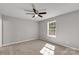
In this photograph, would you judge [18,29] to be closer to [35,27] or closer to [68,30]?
[35,27]

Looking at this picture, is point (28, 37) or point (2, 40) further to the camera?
point (28, 37)

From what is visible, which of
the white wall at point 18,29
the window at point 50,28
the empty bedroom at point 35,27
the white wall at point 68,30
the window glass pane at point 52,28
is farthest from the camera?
the window at point 50,28

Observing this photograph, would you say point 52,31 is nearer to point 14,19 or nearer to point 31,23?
point 31,23

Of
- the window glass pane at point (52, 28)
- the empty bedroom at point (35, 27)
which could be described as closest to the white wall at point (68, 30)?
the empty bedroom at point (35, 27)

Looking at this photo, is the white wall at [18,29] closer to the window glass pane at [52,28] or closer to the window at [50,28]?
the window at [50,28]

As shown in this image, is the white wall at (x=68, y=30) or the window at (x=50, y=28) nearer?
the white wall at (x=68, y=30)

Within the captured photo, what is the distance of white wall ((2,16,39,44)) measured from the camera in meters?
4.14

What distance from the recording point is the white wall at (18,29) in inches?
163

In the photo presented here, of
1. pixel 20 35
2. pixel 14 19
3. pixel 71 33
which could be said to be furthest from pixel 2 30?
pixel 71 33

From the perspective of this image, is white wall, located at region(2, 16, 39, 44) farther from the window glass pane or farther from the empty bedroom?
the window glass pane

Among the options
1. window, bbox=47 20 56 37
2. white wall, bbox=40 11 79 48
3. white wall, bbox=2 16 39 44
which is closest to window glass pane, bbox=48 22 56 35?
window, bbox=47 20 56 37

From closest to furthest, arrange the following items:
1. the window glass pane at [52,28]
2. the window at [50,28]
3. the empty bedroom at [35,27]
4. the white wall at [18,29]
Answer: the empty bedroom at [35,27], the white wall at [18,29], the window glass pane at [52,28], the window at [50,28]

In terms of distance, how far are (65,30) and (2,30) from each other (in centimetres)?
362

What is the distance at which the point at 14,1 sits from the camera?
569 millimetres
